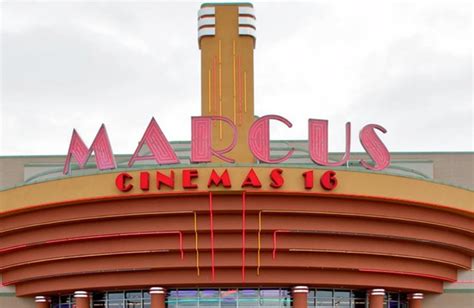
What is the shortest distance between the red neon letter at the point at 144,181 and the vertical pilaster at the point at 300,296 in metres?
10.2

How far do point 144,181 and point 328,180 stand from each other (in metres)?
9.55

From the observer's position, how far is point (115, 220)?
50719 millimetres

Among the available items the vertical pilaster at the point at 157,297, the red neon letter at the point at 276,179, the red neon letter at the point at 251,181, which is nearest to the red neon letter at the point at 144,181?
the red neon letter at the point at 251,181

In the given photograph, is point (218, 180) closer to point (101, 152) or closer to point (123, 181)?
point (123, 181)

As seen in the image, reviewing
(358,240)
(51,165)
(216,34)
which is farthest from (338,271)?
(51,165)

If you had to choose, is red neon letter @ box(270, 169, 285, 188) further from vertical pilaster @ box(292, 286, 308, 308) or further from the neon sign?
vertical pilaster @ box(292, 286, 308, 308)

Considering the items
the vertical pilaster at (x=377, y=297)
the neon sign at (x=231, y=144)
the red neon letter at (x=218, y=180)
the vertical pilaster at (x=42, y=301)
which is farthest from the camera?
the vertical pilaster at (x=42, y=301)

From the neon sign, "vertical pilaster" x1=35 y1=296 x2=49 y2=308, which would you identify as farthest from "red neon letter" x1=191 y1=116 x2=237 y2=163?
"vertical pilaster" x1=35 y1=296 x2=49 y2=308

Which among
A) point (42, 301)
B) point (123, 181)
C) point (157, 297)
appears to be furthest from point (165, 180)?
point (42, 301)

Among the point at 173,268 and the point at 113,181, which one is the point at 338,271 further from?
the point at 113,181

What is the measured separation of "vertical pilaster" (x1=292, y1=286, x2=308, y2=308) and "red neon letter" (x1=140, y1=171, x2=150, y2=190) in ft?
33.4

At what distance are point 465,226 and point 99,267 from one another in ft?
68.0

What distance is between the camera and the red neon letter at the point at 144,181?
49062 mm

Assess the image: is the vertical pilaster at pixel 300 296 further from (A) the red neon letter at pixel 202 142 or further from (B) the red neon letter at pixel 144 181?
(B) the red neon letter at pixel 144 181
